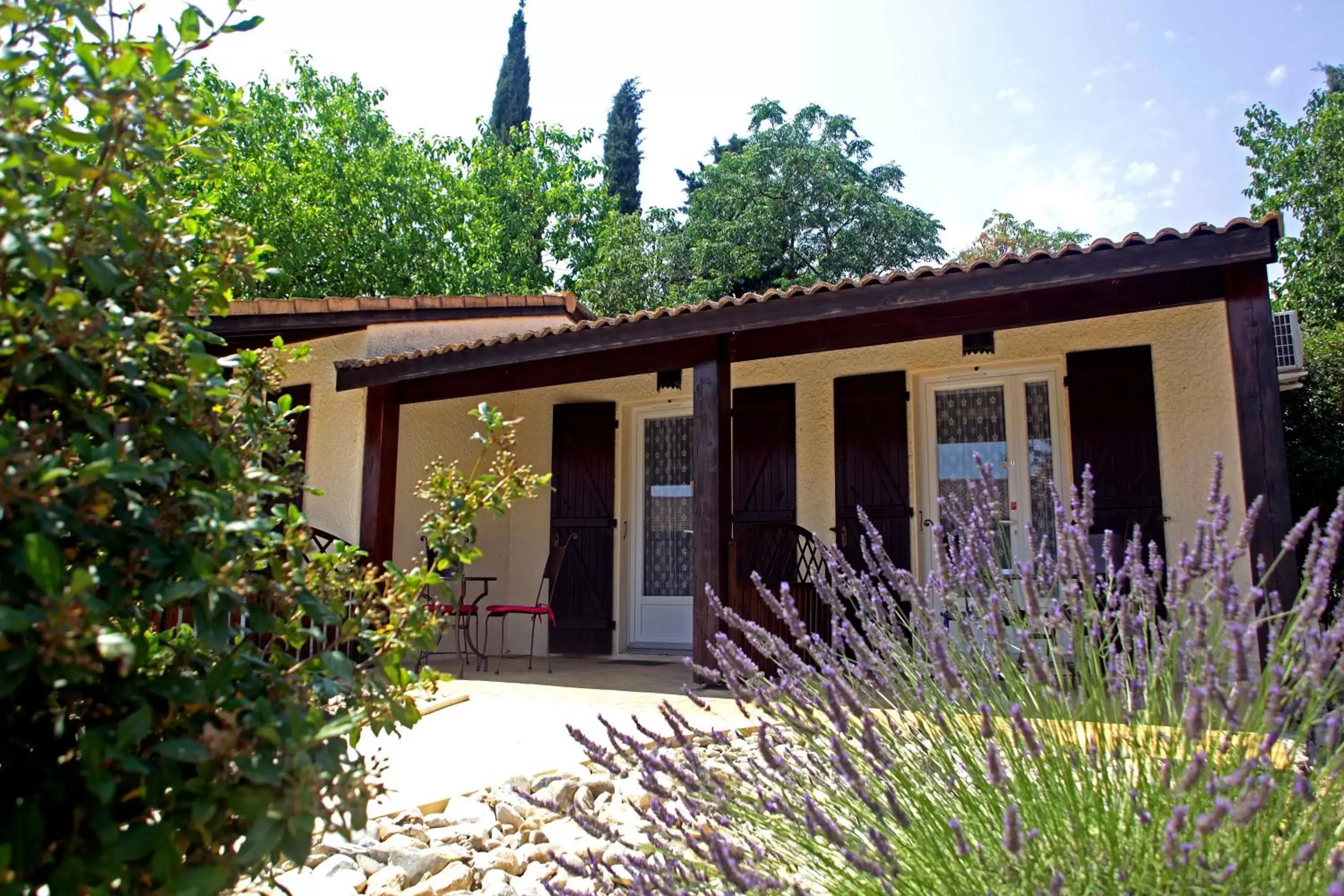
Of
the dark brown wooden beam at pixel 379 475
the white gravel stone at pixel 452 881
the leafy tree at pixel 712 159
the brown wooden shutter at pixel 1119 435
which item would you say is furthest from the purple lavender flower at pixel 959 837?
the leafy tree at pixel 712 159

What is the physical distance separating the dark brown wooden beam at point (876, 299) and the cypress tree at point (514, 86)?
21652 mm

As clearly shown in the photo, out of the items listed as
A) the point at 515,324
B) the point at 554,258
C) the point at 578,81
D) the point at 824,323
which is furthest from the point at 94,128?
the point at 578,81

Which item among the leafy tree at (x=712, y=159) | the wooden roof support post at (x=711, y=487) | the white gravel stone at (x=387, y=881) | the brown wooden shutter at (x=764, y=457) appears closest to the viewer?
the white gravel stone at (x=387, y=881)

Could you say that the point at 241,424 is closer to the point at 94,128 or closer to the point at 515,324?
the point at 94,128

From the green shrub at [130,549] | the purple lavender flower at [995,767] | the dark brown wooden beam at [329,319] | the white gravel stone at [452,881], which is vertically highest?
the dark brown wooden beam at [329,319]

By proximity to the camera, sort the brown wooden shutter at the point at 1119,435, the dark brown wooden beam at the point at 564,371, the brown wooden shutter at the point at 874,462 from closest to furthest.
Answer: the brown wooden shutter at the point at 1119,435
the dark brown wooden beam at the point at 564,371
the brown wooden shutter at the point at 874,462

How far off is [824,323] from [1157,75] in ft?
34.4

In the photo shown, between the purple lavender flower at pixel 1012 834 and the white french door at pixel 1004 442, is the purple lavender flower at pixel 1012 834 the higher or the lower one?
the lower one

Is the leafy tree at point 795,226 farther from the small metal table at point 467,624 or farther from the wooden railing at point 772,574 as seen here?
the wooden railing at point 772,574

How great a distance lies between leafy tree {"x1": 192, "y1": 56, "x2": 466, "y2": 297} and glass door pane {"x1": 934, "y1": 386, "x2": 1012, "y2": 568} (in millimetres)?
15345

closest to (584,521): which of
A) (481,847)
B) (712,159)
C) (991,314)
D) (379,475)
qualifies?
(379,475)

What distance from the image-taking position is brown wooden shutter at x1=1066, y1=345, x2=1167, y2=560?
571 cm

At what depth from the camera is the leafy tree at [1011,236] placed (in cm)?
1948

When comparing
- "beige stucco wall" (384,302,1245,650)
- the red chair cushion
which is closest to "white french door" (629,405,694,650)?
"beige stucco wall" (384,302,1245,650)
